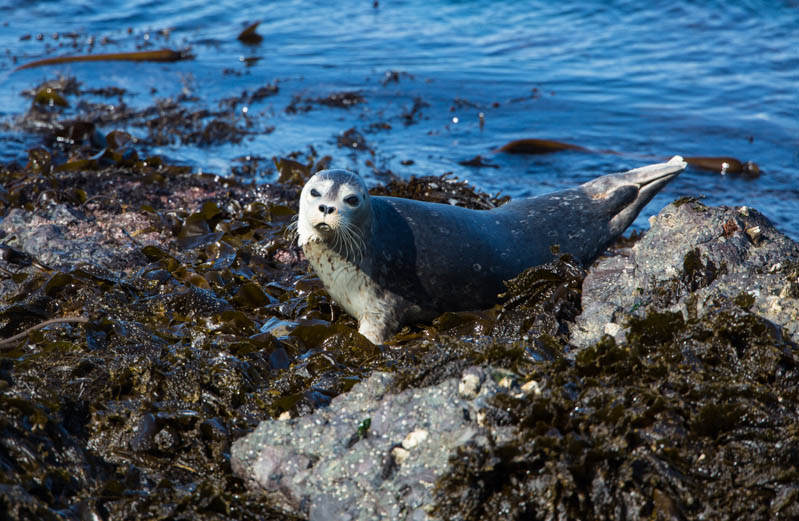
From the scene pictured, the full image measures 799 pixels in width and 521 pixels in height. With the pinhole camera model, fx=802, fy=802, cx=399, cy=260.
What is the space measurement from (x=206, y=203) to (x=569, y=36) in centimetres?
932

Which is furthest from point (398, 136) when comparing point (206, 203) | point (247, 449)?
point (247, 449)

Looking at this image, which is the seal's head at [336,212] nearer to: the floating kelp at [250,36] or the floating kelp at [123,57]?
the floating kelp at [123,57]

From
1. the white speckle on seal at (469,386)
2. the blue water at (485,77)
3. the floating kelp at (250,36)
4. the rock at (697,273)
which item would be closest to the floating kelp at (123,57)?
the blue water at (485,77)

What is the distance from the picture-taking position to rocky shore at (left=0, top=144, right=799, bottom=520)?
2574mm

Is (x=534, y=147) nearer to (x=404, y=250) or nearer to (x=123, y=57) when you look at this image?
(x=404, y=250)

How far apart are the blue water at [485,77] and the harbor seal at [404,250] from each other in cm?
264

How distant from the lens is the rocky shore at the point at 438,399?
257cm

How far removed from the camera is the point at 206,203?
6008mm

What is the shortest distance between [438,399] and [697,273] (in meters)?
1.52

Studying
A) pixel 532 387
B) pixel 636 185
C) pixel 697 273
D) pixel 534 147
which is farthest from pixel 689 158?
pixel 532 387

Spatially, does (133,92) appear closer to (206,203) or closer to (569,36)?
(206,203)

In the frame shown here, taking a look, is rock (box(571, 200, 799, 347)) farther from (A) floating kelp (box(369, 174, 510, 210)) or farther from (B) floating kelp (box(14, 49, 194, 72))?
(B) floating kelp (box(14, 49, 194, 72))

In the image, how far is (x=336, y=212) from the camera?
4.09m

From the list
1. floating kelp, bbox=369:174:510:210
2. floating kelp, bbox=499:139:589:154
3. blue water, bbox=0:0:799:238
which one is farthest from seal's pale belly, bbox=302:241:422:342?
floating kelp, bbox=499:139:589:154
